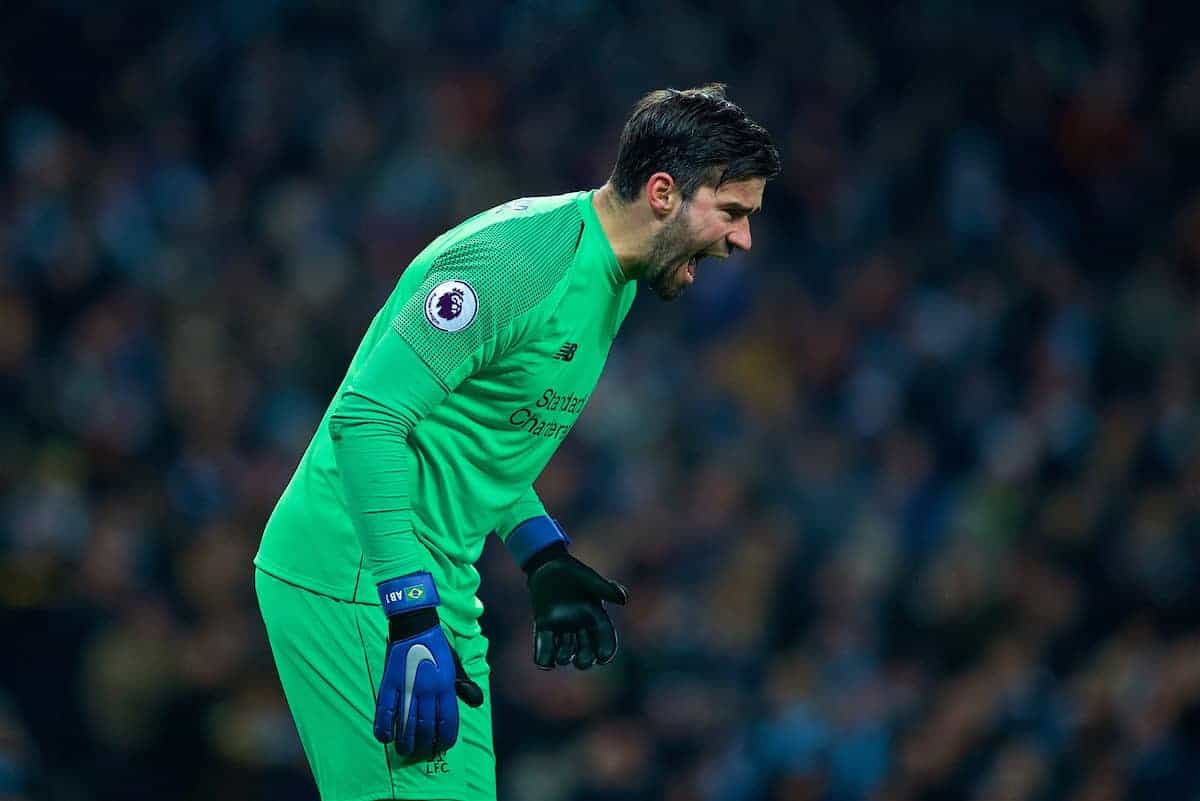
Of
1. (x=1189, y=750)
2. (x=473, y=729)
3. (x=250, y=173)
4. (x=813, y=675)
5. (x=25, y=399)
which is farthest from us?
(x=250, y=173)

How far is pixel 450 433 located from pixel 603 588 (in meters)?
0.58

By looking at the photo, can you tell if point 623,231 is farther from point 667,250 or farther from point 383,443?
point 383,443

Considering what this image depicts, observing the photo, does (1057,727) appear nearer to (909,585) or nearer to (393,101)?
(909,585)

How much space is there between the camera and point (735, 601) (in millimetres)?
7641

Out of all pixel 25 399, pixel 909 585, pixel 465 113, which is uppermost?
pixel 465 113

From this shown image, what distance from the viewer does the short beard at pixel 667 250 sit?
128 inches

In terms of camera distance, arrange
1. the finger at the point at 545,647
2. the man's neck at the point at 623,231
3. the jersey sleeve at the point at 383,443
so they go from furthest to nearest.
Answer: the finger at the point at 545,647 → the man's neck at the point at 623,231 → the jersey sleeve at the point at 383,443

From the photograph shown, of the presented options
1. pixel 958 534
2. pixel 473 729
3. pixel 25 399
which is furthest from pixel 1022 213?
pixel 473 729

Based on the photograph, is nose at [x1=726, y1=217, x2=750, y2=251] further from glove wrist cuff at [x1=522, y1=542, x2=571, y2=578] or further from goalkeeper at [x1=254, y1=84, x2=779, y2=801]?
glove wrist cuff at [x1=522, y1=542, x2=571, y2=578]

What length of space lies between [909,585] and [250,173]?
429 cm

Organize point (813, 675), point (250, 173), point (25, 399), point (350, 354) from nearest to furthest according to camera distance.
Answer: point (813, 675), point (25, 399), point (350, 354), point (250, 173)

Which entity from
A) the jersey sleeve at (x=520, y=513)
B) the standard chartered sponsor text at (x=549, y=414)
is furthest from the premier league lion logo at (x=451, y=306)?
the jersey sleeve at (x=520, y=513)

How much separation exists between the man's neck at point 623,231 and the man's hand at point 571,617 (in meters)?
0.70

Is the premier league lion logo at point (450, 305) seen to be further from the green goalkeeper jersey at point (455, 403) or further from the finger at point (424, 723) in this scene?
the finger at point (424, 723)
